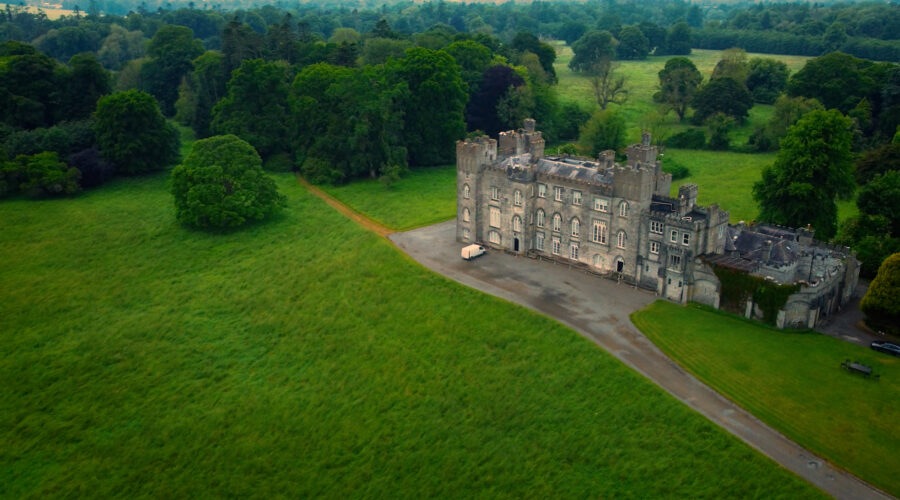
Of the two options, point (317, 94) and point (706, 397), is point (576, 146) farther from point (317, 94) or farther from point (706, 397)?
point (706, 397)

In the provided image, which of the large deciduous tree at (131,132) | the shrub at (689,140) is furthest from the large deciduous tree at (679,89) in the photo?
the large deciduous tree at (131,132)

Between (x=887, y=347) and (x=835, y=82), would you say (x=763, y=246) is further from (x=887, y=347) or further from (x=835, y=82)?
(x=835, y=82)

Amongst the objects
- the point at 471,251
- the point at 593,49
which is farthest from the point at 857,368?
the point at 593,49

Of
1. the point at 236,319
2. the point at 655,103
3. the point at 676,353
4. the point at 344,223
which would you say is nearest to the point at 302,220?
the point at 344,223

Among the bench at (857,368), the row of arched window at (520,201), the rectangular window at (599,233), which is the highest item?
the row of arched window at (520,201)

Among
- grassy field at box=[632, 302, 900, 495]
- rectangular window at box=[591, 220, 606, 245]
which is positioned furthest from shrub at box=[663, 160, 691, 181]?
grassy field at box=[632, 302, 900, 495]

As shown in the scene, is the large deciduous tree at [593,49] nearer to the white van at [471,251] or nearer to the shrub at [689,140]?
the shrub at [689,140]
